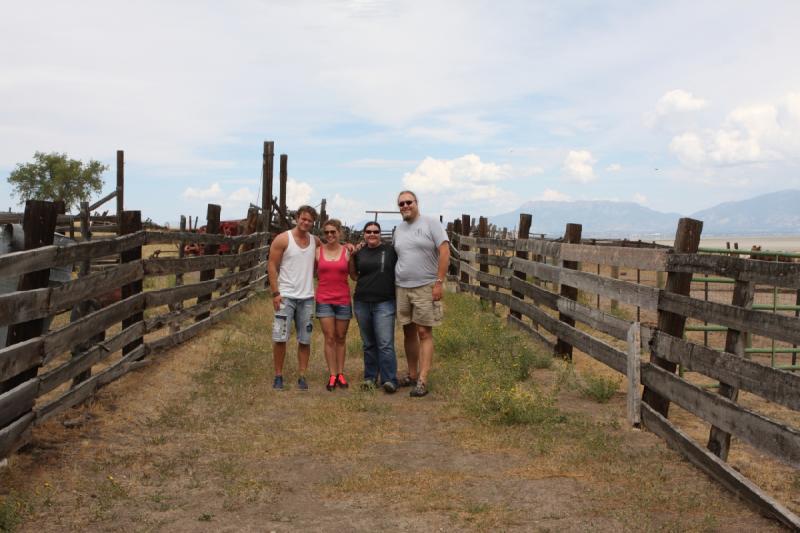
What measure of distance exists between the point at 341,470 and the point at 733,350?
2717 millimetres

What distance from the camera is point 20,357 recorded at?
16.1 feet

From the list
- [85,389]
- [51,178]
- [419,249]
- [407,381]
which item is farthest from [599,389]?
[51,178]

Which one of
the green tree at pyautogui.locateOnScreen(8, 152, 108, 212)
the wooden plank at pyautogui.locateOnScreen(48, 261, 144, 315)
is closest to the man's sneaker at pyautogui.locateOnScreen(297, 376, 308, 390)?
the wooden plank at pyautogui.locateOnScreen(48, 261, 144, 315)

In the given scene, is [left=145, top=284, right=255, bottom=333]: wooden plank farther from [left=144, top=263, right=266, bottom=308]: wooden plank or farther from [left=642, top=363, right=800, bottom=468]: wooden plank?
[left=642, top=363, right=800, bottom=468]: wooden plank

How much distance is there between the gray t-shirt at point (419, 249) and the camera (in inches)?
304

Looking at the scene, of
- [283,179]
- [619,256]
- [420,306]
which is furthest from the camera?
[283,179]

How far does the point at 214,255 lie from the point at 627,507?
8.14 metres

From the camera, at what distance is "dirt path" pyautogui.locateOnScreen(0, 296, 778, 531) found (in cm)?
424

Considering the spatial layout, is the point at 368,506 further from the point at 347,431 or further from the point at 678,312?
the point at 678,312

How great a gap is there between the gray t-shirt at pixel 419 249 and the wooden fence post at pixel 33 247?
3.40m

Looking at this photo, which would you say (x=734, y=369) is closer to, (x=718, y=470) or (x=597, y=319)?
(x=718, y=470)

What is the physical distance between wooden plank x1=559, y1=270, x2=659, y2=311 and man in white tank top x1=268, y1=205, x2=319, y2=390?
273 centimetres

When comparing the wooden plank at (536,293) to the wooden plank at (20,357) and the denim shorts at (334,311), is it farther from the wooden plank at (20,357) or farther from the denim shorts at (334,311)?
the wooden plank at (20,357)

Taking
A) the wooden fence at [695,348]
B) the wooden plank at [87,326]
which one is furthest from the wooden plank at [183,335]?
the wooden fence at [695,348]
